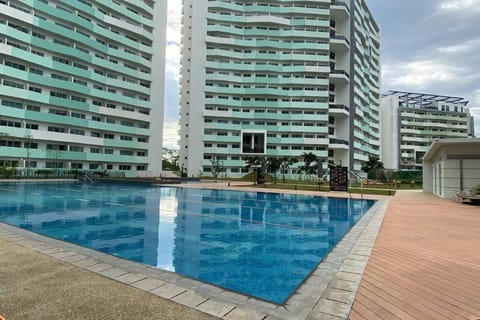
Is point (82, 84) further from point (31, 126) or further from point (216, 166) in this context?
point (216, 166)

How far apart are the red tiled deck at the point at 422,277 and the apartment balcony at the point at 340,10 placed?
197 ft

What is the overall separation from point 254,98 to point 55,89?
33.7 m

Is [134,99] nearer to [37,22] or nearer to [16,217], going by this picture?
[37,22]

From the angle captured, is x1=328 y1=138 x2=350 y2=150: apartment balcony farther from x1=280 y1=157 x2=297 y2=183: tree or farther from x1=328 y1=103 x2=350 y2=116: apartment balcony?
x1=280 y1=157 x2=297 y2=183: tree

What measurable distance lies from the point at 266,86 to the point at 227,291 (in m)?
55.0

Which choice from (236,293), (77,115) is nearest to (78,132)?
(77,115)

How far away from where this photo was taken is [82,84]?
1676 inches

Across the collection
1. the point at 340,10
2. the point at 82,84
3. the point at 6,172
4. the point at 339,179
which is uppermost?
the point at 340,10

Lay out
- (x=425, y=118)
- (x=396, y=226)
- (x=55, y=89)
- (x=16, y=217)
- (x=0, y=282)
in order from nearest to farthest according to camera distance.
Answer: (x=0, y=282), (x=396, y=226), (x=16, y=217), (x=55, y=89), (x=425, y=118)

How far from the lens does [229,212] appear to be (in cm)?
1347

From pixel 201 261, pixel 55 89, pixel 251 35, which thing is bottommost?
pixel 201 261

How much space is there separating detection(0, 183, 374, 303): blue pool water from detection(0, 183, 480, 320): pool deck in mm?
802

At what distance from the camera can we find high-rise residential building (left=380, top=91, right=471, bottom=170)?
82625 mm

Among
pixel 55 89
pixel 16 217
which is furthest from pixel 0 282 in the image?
pixel 55 89
